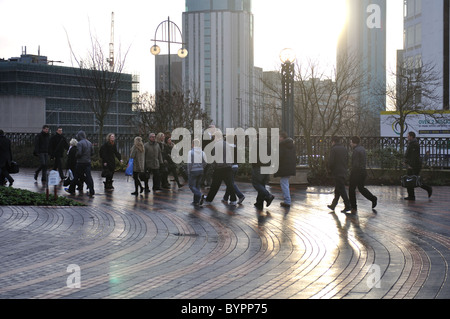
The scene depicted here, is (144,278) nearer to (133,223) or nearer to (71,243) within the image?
(71,243)

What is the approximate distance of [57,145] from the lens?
20.7 m

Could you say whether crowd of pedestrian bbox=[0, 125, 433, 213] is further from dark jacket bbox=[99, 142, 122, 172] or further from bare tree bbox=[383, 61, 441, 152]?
bare tree bbox=[383, 61, 441, 152]

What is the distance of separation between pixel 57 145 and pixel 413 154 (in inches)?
423

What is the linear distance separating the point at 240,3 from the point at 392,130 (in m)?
160

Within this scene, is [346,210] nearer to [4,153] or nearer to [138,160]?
[138,160]

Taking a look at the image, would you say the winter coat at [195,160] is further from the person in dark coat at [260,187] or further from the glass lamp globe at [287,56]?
the glass lamp globe at [287,56]

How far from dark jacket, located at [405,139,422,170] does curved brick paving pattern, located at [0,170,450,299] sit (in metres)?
2.35

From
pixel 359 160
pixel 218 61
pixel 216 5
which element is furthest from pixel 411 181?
pixel 216 5

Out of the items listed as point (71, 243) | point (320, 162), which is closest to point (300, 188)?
point (320, 162)

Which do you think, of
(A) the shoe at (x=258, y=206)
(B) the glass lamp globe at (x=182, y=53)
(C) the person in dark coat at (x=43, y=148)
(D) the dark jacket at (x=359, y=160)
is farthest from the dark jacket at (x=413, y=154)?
(B) the glass lamp globe at (x=182, y=53)

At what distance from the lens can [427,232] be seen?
35.7ft

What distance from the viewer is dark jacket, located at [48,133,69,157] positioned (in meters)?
20.5

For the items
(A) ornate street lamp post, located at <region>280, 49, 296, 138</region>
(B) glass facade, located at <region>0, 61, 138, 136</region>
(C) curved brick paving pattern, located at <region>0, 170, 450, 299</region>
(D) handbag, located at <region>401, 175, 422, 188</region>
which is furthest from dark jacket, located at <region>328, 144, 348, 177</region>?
(B) glass facade, located at <region>0, 61, 138, 136</region>

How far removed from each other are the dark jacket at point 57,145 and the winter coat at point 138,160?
3.49 metres
